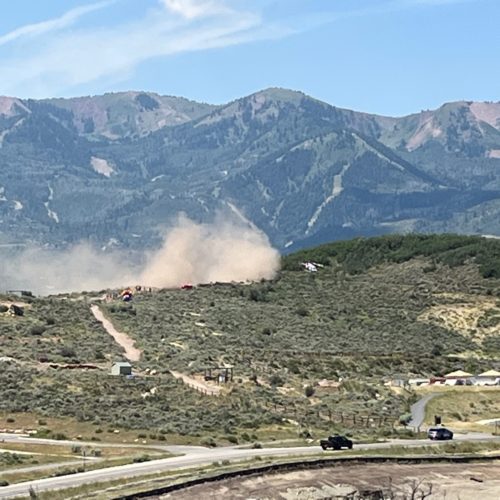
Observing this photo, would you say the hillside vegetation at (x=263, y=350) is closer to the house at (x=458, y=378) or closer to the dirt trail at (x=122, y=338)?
the dirt trail at (x=122, y=338)

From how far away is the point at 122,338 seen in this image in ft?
384

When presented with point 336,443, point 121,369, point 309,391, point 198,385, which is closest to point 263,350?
point 309,391

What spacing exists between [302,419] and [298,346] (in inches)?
1742

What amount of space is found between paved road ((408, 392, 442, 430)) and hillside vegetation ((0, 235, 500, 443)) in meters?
1.05

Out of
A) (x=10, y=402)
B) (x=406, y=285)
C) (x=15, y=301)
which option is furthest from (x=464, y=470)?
(x=406, y=285)

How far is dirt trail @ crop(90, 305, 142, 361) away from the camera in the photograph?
106438 millimetres

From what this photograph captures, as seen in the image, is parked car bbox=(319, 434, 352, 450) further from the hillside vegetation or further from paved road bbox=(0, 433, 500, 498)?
the hillside vegetation

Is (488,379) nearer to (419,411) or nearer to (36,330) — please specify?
(419,411)

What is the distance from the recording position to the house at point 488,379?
102m

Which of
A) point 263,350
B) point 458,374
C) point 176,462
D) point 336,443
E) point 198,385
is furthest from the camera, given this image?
point 263,350

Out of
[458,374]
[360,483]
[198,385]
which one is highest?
[458,374]

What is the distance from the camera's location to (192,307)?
144 m

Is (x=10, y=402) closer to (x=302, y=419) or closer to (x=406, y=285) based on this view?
(x=302, y=419)

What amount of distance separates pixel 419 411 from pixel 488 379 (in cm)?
1969
